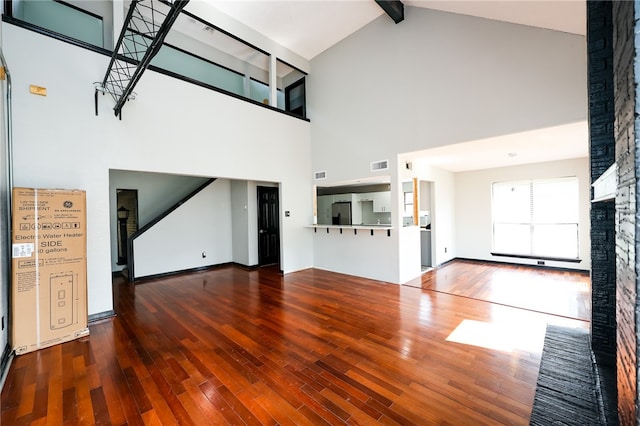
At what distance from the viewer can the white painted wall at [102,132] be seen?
304cm

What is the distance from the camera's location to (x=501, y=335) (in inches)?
113

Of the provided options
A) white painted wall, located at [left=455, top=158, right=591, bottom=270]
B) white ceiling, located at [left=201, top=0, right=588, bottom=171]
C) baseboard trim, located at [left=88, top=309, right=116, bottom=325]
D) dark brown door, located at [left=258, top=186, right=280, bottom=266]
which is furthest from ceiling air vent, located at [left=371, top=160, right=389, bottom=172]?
baseboard trim, located at [left=88, top=309, right=116, bottom=325]

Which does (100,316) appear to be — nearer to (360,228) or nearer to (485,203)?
(360,228)

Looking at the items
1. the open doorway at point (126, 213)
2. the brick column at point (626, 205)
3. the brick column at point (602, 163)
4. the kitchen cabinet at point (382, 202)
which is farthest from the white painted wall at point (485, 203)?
the open doorway at point (126, 213)

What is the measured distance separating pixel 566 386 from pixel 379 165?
394cm

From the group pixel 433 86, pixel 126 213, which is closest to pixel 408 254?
pixel 433 86

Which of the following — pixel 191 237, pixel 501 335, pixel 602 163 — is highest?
pixel 602 163

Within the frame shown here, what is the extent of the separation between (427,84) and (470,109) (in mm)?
889

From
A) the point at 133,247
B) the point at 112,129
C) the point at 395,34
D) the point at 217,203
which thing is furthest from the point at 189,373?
the point at 395,34

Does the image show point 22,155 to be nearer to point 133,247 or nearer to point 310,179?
point 133,247

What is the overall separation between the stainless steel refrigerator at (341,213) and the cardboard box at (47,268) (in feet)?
18.0

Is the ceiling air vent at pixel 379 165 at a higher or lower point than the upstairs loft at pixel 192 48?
lower

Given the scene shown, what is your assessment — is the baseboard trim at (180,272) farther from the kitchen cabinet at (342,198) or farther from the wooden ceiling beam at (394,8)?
the wooden ceiling beam at (394,8)

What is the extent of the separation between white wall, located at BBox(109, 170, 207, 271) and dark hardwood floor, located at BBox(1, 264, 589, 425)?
2.93m
